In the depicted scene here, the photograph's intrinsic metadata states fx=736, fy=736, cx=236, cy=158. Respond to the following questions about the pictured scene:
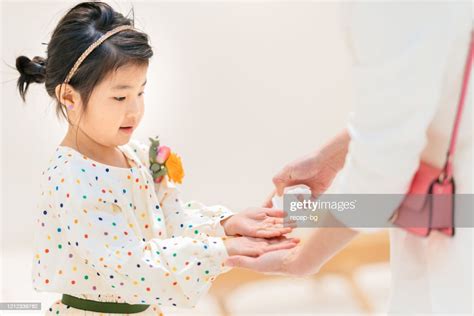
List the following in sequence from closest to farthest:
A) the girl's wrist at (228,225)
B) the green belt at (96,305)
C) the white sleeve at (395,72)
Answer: the white sleeve at (395,72)
the green belt at (96,305)
the girl's wrist at (228,225)

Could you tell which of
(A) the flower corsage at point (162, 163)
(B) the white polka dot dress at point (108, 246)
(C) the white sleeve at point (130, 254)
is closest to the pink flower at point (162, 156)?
(A) the flower corsage at point (162, 163)

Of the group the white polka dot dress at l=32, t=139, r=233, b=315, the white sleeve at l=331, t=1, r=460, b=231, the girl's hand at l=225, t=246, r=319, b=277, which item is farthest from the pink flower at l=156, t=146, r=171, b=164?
the white sleeve at l=331, t=1, r=460, b=231

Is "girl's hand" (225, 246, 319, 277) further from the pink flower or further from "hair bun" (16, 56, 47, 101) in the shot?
"hair bun" (16, 56, 47, 101)

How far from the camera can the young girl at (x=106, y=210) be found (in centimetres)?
139

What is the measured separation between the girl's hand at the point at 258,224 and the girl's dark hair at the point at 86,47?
15.6 inches

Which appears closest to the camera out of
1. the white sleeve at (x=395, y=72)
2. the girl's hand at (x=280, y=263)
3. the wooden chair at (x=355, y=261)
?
the white sleeve at (x=395, y=72)

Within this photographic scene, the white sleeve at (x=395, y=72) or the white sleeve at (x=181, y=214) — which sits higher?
the white sleeve at (x=395, y=72)

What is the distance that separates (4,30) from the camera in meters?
3.29

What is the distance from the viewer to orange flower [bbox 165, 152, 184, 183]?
166cm

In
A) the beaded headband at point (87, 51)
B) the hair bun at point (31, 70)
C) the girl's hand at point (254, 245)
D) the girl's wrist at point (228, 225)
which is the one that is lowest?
the girl's wrist at point (228, 225)

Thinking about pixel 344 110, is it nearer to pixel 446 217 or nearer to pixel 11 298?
pixel 11 298

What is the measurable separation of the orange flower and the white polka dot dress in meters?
0.11

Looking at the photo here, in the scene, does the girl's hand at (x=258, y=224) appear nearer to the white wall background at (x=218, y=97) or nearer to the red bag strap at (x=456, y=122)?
the red bag strap at (x=456, y=122)

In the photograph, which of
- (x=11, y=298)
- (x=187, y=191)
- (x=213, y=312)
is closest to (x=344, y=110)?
(x=187, y=191)
